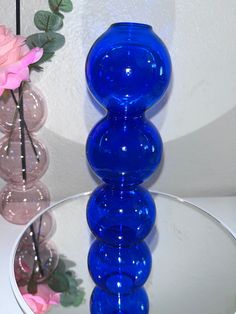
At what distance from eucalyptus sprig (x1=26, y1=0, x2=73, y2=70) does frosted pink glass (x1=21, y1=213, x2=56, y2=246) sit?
0.36 meters

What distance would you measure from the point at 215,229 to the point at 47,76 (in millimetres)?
530

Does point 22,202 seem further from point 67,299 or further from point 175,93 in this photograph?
point 175,93

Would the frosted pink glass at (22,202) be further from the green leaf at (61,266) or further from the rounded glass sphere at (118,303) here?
the rounded glass sphere at (118,303)

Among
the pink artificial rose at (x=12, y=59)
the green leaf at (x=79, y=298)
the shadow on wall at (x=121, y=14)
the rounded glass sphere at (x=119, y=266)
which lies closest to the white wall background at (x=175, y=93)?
the shadow on wall at (x=121, y=14)

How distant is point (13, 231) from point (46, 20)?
0.47m

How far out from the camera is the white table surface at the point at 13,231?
0.69 metres

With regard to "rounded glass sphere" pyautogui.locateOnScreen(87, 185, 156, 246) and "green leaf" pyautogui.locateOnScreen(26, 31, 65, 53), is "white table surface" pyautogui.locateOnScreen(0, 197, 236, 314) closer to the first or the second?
"rounded glass sphere" pyautogui.locateOnScreen(87, 185, 156, 246)

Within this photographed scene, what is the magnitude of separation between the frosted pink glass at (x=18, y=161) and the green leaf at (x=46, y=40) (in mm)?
204

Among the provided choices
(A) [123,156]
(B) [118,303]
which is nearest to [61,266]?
(B) [118,303]

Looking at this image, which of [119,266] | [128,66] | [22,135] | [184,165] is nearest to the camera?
[128,66]

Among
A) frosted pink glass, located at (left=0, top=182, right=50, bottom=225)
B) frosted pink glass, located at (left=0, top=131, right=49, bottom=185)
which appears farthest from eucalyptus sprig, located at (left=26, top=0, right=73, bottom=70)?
frosted pink glass, located at (left=0, top=182, right=50, bottom=225)

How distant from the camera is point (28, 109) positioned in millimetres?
866

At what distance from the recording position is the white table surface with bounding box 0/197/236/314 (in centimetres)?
69

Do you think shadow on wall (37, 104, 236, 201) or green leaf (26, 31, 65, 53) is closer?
green leaf (26, 31, 65, 53)
